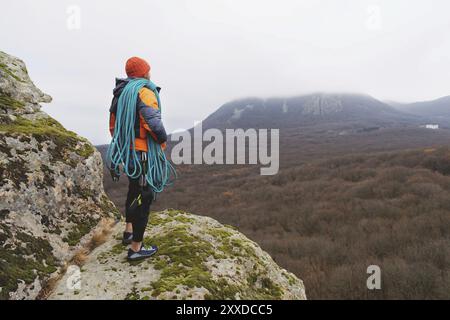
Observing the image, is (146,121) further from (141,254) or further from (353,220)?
(353,220)

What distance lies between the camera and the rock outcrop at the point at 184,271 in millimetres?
2967

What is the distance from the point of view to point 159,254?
3570 millimetres

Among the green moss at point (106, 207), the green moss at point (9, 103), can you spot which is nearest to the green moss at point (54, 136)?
the green moss at point (9, 103)

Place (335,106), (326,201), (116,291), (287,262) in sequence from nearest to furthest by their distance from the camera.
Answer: (116,291) < (287,262) < (326,201) < (335,106)

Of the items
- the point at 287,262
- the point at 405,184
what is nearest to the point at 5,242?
the point at 287,262

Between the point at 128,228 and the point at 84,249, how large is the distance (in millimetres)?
567

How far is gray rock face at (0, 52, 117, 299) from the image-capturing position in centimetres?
309

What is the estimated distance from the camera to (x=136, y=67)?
358 centimetres

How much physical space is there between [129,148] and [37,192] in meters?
1.24

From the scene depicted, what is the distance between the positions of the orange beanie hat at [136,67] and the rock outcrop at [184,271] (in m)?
1.98

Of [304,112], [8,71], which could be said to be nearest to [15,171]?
[8,71]

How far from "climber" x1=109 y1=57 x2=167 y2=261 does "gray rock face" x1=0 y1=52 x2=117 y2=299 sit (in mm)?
842
